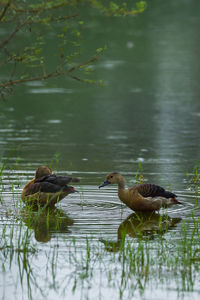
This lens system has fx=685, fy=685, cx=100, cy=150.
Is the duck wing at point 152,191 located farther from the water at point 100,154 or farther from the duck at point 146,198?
the water at point 100,154

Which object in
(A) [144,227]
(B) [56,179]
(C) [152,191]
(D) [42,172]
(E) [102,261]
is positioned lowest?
(E) [102,261]

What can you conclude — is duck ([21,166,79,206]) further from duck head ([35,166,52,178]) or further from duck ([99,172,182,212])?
duck ([99,172,182,212])

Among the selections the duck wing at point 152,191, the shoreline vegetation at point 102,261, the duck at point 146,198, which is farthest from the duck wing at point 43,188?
the shoreline vegetation at point 102,261

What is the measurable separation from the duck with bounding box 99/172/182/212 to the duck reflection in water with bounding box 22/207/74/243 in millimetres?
943

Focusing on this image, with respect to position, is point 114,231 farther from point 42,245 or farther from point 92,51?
point 92,51

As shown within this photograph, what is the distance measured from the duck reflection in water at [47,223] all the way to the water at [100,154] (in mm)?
21

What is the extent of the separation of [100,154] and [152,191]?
4038mm

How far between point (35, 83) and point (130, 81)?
3.36m

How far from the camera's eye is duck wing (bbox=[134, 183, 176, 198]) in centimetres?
970

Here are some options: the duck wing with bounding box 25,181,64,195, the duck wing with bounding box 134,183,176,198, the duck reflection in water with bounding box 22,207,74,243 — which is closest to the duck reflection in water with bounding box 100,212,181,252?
the duck wing with bounding box 134,183,176,198

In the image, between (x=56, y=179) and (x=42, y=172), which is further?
(x=42, y=172)

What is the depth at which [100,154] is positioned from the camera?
45.0 feet

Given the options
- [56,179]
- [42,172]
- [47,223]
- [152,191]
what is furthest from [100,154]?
[47,223]

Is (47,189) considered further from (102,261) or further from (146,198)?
(102,261)
